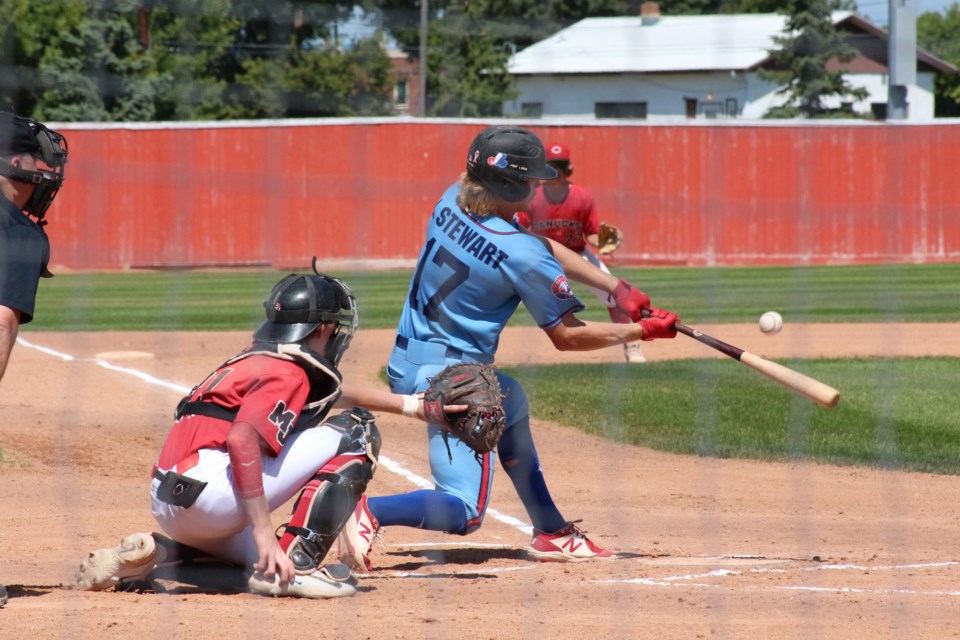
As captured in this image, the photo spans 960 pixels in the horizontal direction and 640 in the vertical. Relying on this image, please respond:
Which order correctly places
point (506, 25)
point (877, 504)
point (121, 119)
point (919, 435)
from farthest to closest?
1. point (506, 25)
2. point (121, 119)
3. point (919, 435)
4. point (877, 504)

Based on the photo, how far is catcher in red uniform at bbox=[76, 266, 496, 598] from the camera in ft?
13.0

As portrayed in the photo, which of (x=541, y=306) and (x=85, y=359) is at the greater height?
(x=541, y=306)

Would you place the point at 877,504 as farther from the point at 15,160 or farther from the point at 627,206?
the point at 627,206

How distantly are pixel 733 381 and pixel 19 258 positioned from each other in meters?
7.49

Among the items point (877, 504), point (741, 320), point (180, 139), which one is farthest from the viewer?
point (180, 139)

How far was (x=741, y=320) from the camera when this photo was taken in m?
14.6

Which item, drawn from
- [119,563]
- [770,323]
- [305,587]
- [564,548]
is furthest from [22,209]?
[770,323]

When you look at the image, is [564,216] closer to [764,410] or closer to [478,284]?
[764,410]

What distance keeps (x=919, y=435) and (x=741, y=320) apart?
21.0ft

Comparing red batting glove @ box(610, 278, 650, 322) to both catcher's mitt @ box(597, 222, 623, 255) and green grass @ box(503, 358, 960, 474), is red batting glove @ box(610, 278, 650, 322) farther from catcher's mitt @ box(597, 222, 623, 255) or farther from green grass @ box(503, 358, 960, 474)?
catcher's mitt @ box(597, 222, 623, 255)

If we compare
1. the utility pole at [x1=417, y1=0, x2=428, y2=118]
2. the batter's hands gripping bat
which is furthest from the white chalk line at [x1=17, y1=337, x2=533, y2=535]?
the utility pole at [x1=417, y1=0, x2=428, y2=118]

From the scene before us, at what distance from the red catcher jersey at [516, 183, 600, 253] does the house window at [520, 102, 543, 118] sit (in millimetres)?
32957

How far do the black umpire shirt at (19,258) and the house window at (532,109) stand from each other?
130 ft

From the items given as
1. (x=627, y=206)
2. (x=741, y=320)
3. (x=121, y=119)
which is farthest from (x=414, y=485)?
(x=121, y=119)
